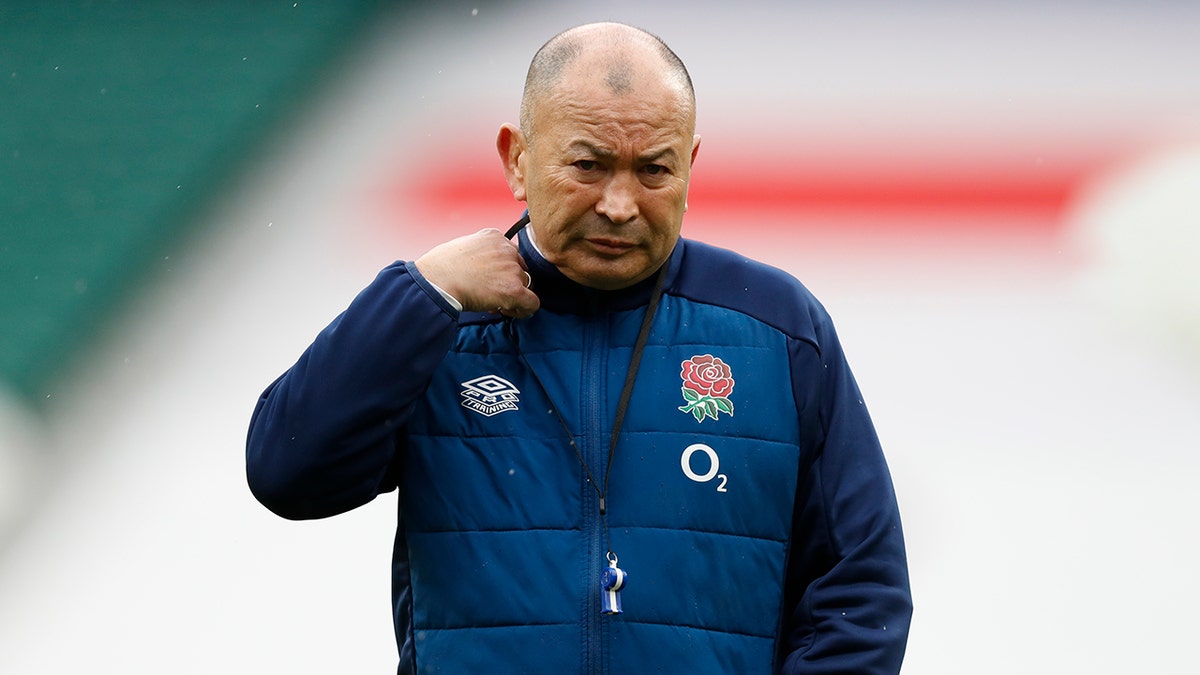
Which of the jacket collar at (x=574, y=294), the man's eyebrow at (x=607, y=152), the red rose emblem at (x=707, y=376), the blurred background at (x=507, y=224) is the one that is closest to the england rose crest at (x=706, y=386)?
the red rose emblem at (x=707, y=376)

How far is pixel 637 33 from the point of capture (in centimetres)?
168

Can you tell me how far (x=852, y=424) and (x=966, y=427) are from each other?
1.33 m

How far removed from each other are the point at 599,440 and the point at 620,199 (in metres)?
0.27

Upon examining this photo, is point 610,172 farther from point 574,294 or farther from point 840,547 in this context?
point 840,547

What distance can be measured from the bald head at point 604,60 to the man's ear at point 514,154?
3cm

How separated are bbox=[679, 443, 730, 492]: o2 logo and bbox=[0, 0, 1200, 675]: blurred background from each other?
135 centimetres

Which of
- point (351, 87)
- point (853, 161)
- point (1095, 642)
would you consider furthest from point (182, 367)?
point (1095, 642)

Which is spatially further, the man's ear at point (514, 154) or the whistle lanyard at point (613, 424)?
the man's ear at point (514, 154)

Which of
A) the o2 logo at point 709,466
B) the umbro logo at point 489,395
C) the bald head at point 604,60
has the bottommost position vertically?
the o2 logo at point 709,466

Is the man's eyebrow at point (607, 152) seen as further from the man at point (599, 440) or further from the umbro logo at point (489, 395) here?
the umbro logo at point (489, 395)

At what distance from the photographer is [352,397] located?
154 centimetres

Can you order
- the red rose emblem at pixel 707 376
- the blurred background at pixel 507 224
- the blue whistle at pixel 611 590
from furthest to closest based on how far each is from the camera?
the blurred background at pixel 507 224 < the red rose emblem at pixel 707 376 < the blue whistle at pixel 611 590

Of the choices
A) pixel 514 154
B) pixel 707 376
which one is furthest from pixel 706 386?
pixel 514 154

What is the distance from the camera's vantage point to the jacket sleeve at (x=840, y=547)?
1590 mm
